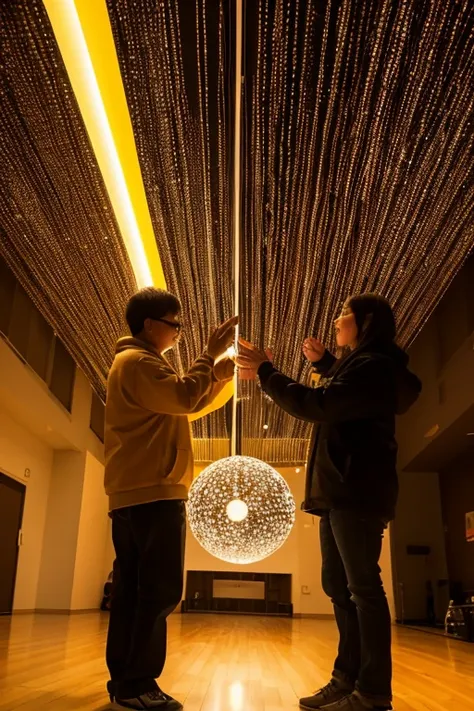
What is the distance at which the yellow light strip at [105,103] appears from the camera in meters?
1.59

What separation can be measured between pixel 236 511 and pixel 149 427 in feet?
3.64

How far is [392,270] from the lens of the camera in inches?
116

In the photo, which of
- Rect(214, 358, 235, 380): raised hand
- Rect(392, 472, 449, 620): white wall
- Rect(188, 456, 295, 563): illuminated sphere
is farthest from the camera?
Rect(392, 472, 449, 620): white wall

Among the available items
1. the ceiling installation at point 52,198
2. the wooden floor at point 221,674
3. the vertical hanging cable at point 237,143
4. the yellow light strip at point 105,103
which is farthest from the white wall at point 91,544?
the yellow light strip at point 105,103

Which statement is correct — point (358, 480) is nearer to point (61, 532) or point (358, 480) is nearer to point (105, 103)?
point (105, 103)

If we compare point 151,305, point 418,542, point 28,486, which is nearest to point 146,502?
point 151,305

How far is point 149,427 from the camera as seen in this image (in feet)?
5.03

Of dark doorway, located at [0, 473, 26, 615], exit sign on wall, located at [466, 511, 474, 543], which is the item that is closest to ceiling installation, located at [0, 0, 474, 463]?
dark doorway, located at [0, 473, 26, 615]

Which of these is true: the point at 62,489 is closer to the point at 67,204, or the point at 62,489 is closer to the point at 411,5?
the point at 67,204

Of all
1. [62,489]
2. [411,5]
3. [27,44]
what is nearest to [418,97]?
[411,5]

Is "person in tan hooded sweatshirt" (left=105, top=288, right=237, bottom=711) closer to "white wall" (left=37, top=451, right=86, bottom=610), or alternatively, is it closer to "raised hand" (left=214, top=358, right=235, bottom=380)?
"raised hand" (left=214, top=358, right=235, bottom=380)

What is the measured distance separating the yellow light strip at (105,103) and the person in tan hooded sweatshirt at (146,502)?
2.76ft

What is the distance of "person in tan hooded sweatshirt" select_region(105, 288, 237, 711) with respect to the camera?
139 cm

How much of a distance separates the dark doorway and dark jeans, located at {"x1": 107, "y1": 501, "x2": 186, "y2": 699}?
521cm
